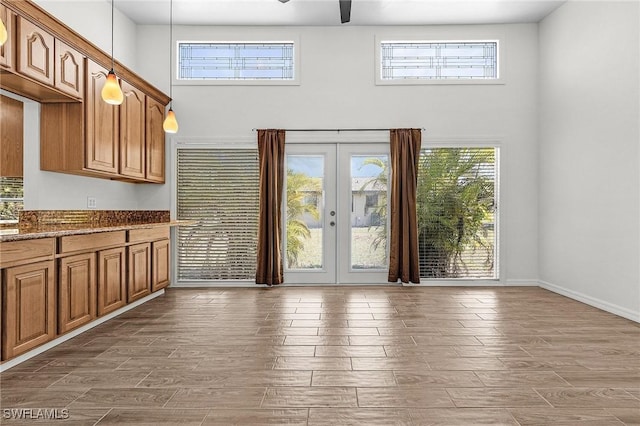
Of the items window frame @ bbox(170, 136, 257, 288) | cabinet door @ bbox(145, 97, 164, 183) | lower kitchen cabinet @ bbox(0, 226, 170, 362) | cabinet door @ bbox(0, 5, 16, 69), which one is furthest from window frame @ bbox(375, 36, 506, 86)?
cabinet door @ bbox(0, 5, 16, 69)

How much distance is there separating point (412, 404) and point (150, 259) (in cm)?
348

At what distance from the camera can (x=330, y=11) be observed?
5254 mm

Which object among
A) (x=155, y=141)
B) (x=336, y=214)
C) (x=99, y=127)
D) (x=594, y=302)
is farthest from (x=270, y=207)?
(x=594, y=302)

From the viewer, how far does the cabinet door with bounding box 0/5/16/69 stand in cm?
289

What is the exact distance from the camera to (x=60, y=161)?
385 centimetres

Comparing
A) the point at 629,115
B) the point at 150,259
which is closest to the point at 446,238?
the point at 629,115

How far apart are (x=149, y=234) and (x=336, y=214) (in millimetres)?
2473

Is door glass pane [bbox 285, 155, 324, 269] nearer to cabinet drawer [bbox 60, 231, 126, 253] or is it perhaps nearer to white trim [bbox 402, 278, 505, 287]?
white trim [bbox 402, 278, 505, 287]

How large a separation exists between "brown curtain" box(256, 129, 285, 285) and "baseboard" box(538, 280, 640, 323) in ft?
11.8

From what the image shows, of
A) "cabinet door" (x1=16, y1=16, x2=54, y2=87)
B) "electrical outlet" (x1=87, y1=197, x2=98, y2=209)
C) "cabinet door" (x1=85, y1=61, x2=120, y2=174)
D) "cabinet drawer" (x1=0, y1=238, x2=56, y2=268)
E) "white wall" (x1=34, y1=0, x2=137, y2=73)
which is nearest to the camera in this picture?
"cabinet drawer" (x1=0, y1=238, x2=56, y2=268)

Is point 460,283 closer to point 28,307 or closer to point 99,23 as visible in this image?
point 28,307

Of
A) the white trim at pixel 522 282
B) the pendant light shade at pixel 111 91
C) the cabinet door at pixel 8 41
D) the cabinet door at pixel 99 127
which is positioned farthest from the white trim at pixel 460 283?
the cabinet door at pixel 8 41

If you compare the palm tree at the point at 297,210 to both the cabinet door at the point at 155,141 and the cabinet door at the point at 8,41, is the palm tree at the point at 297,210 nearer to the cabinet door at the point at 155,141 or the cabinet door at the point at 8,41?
the cabinet door at the point at 155,141

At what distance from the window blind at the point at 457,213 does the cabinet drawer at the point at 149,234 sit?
11.2 ft
